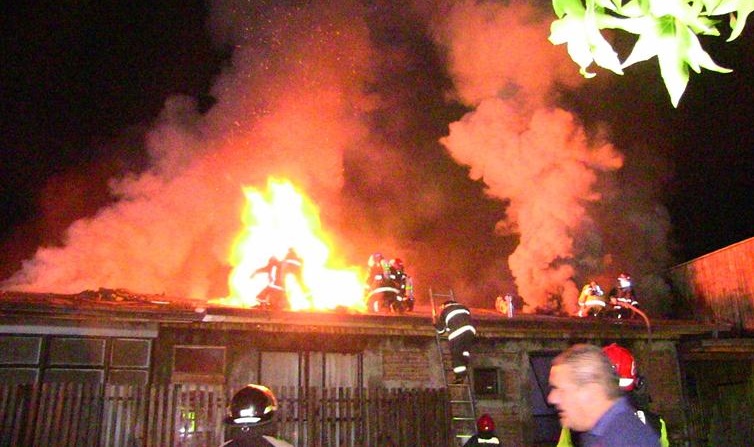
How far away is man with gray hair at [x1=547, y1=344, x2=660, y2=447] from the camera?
2.24 metres

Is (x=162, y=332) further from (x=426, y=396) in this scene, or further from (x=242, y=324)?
(x=426, y=396)

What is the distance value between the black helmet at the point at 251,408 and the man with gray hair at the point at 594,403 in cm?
197

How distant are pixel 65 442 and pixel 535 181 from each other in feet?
65.6

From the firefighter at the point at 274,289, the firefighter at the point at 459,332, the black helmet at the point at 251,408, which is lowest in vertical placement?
the black helmet at the point at 251,408

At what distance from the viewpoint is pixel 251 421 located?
370 centimetres

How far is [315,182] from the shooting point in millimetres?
26281

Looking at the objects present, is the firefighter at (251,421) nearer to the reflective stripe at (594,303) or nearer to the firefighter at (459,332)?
the firefighter at (459,332)

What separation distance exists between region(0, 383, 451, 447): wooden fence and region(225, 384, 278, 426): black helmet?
544cm

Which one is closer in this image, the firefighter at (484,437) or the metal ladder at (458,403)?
the firefighter at (484,437)

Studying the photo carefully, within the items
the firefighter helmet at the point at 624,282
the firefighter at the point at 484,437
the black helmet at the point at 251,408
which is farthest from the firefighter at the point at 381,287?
the black helmet at the point at 251,408

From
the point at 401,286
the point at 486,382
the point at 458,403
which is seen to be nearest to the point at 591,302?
the point at 486,382

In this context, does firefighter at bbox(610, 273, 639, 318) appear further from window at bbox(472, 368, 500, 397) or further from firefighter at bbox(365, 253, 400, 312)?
firefighter at bbox(365, 253, 400, 312)

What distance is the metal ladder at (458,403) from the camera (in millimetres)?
10391

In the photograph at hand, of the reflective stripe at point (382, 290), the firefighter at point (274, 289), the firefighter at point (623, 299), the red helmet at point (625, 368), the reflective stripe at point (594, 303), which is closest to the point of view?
the red helmet at point (625, 368)
